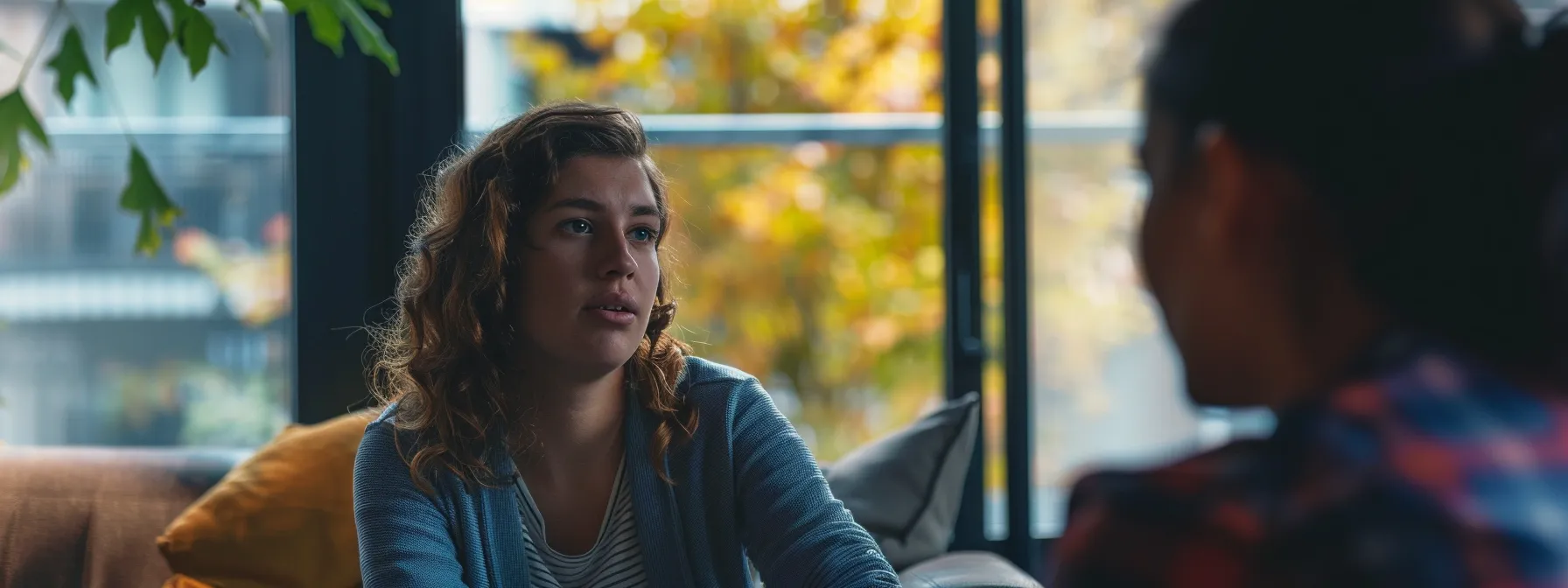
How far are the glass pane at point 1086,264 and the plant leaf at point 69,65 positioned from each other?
66.4 inches

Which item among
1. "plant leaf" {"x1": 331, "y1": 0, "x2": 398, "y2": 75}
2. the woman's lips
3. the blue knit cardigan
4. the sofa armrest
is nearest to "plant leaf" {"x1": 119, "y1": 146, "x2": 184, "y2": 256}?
"plant leaf" {"x1": 331, "y1": 0, "x2": 398, "y2": 75}

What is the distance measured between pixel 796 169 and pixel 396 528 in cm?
132

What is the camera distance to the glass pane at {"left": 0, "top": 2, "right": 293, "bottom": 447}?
7.89 ft

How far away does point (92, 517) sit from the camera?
194 centimetres

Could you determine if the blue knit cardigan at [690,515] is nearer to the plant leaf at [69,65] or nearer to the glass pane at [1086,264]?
the plant leaf at [69,65]

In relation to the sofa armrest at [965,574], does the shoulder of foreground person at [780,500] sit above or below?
above

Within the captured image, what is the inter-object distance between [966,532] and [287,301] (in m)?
1.40

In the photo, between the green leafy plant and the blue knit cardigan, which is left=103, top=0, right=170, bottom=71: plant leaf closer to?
the green leafy plant

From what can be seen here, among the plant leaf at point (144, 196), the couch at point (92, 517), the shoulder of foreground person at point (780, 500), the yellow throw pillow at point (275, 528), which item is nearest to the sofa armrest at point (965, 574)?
the couch at point (92, 517)

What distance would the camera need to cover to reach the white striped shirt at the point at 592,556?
4.87ft

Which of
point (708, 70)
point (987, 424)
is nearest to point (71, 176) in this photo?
point (708, 70)

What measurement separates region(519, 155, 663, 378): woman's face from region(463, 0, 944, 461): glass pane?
0.99 metres

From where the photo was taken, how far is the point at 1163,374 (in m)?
2.64

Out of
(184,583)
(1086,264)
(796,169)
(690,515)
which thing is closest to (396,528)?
(690,515)
